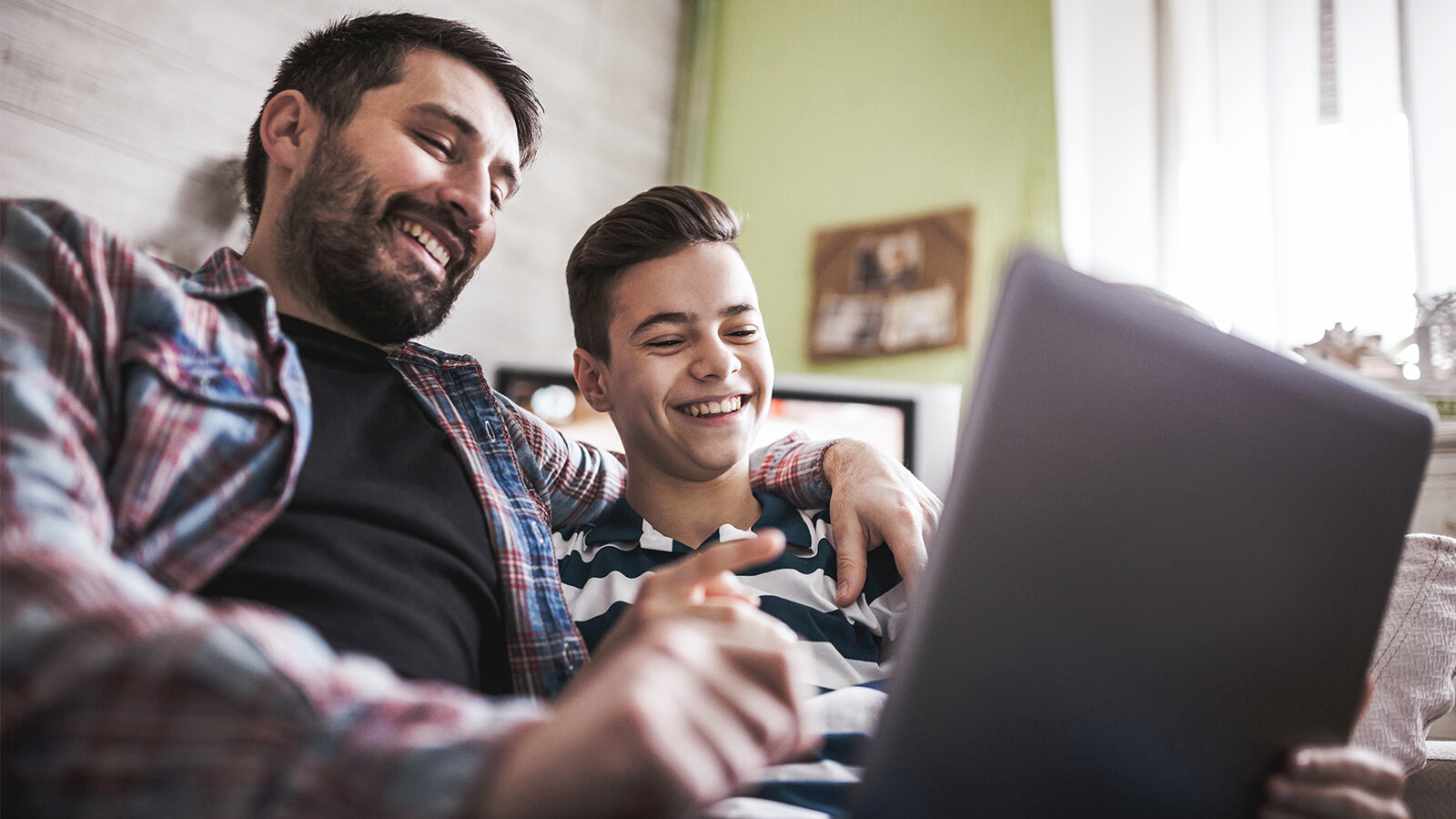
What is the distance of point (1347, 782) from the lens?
1.89 ft

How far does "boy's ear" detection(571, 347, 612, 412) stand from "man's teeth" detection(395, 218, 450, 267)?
216mm

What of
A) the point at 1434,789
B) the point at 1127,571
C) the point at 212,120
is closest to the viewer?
the point at 1127,571

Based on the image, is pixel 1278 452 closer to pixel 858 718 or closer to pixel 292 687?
pixel 858 718

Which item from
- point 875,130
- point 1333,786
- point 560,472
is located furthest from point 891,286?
point 1333,786

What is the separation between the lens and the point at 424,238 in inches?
41.9

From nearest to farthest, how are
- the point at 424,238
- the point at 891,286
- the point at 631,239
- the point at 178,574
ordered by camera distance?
1. the point at 178,574
2. the point at 424,238
3. the point at 631,239
4. the point at 891,286

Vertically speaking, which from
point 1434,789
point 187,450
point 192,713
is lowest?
point 1434,789

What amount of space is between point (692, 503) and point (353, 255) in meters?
0.46

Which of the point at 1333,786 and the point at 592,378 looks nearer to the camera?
the point at 1333,786

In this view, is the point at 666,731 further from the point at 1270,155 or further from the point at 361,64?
the point at 1270,155

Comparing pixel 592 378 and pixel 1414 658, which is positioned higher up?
pixel 592 378

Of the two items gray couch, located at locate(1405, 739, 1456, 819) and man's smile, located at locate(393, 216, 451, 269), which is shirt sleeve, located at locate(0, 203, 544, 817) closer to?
man's smile, located at locate(393, 216, 451, 269)

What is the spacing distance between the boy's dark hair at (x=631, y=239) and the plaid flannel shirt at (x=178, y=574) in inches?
8.7

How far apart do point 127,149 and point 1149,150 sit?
2310 mm
